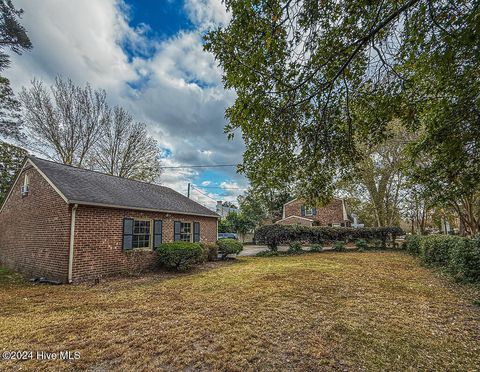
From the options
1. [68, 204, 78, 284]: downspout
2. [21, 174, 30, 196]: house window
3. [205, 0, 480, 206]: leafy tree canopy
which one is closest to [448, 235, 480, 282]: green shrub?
[205, 0, 480, 206]: leafy tree canopy

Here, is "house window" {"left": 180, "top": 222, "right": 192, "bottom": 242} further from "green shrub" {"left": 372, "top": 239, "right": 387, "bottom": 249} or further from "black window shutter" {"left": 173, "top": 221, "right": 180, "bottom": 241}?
"green shrub" {"left": 372, "top": 239, "right": 387, "bottom": 249}

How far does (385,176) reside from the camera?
19.7 meters

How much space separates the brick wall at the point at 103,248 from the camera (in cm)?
781

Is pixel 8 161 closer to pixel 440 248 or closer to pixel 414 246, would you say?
pixel 440 248

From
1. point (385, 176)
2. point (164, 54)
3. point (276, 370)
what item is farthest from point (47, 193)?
point (385, 176)

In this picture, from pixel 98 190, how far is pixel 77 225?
205 cm

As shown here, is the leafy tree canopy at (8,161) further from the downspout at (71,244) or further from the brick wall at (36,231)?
the downspout at (71,244)

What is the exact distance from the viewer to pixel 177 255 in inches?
374

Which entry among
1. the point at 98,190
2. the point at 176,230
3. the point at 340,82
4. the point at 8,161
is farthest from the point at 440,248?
the point at 8,161

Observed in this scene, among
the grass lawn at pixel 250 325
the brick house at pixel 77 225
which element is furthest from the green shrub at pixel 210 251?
the grass lawn at pixel 250 325

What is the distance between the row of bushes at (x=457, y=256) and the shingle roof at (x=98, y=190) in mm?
10800

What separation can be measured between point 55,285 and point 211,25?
8.50m

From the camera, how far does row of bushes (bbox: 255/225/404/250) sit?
17.8 meters

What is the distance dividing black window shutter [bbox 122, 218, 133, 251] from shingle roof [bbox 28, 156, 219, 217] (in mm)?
582
